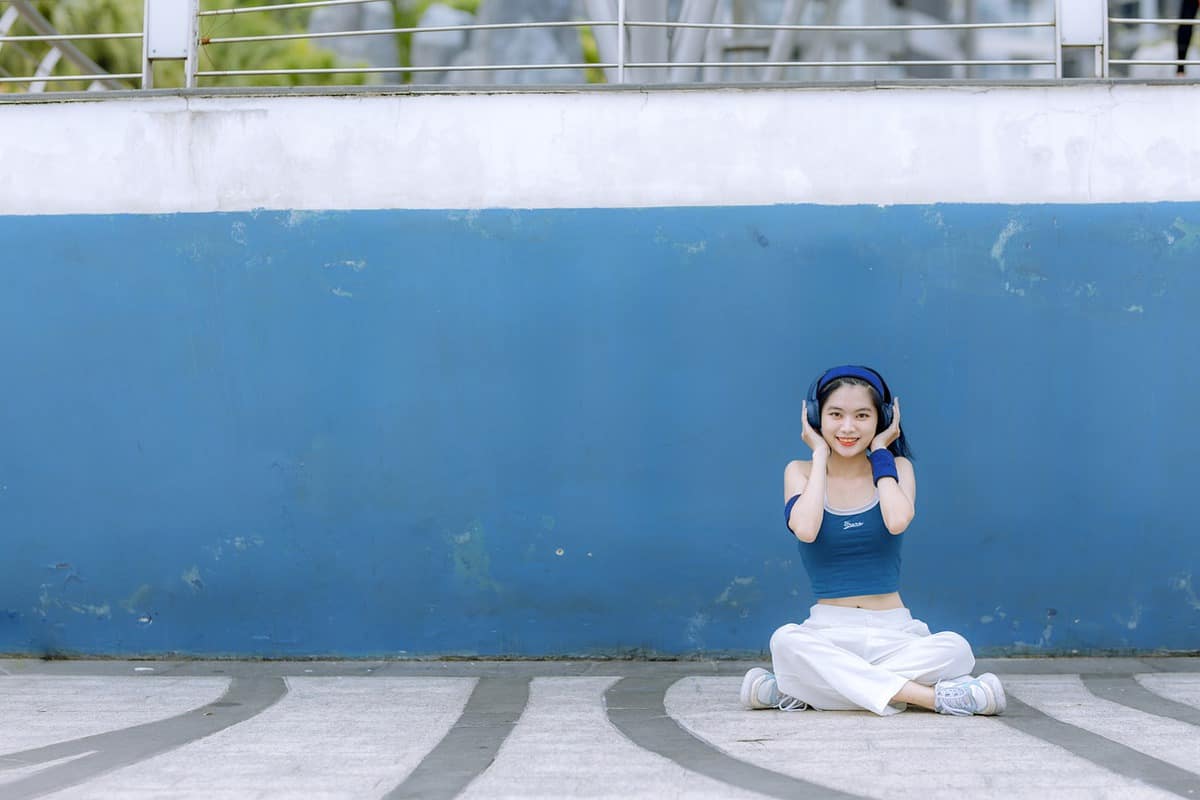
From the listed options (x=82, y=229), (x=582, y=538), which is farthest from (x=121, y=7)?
(x=582, y=538)

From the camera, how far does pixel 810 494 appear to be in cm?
497

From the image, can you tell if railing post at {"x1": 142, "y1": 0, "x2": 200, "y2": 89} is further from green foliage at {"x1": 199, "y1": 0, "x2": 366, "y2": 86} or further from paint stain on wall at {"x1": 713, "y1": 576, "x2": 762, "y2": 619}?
green foliage at {"x1": 199, "y1": 0, "x2": 366, "y2": 86}

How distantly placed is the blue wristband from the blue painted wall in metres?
1.17

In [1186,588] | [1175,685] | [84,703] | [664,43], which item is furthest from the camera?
[664,43]

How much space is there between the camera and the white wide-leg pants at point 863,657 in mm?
4859

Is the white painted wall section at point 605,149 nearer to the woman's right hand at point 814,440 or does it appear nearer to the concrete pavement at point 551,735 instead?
the woman's right hand at point 814,440

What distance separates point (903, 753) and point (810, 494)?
1.12 m

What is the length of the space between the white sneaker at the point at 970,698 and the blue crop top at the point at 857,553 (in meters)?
0.42

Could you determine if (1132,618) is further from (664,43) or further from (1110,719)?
(664,43)

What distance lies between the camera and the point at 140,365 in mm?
6445

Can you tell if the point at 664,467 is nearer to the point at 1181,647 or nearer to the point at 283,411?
the point at 283,411

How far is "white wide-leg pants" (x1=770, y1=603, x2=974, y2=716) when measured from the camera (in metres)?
4.86

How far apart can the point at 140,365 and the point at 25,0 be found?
3.28 m

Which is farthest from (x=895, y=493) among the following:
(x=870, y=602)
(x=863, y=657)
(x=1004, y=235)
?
(x=1004, y=235)
